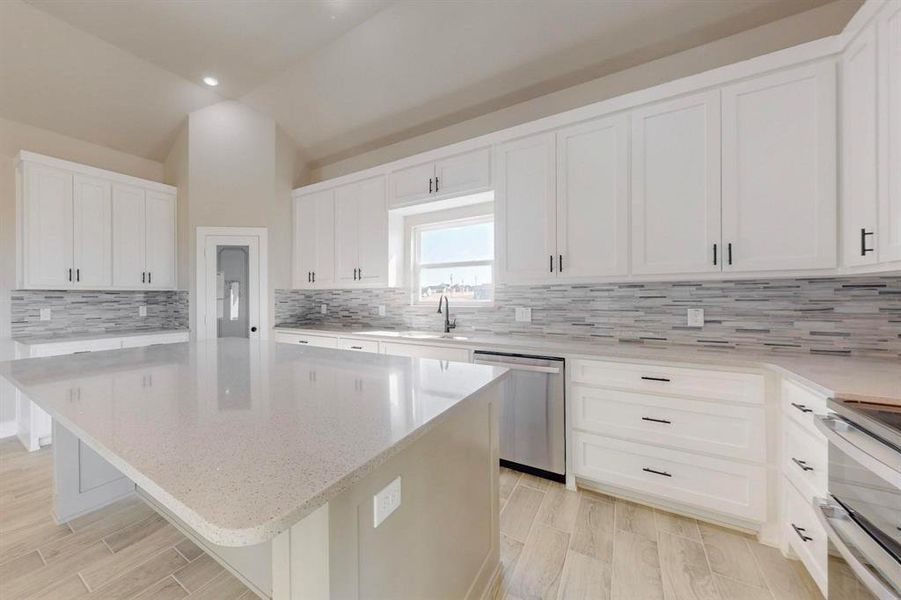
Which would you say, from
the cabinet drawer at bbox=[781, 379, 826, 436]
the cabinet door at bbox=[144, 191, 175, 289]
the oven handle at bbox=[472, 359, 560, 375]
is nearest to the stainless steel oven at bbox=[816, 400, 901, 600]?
the cabinet drawer at bbox=[781, 379, 826, 436]

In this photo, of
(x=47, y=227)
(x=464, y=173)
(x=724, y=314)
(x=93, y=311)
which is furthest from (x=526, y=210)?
(x=93, y=311)

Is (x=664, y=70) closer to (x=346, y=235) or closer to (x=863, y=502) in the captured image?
Answer: (x=863, y=502)

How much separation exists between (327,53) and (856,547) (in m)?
4.37

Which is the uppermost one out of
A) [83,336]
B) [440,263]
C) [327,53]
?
[327,53]

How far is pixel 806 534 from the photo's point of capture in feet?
4.90

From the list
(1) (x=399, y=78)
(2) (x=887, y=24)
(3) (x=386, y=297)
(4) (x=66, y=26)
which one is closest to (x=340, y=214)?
(3) (x=386, y=297)

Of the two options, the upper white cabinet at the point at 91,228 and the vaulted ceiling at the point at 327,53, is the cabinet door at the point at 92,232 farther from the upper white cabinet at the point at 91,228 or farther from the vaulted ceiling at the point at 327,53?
the vaulted ceiling at the point at 327,53

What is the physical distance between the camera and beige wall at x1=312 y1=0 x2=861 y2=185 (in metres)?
2.05

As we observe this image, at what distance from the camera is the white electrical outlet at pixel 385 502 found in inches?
33.3

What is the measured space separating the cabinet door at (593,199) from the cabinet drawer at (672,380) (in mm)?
645

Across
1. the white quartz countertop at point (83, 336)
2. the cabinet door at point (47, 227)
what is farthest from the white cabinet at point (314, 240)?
the cabinet door at point (47, 227)

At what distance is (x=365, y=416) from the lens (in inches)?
38.9

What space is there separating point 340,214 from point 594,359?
2998mm

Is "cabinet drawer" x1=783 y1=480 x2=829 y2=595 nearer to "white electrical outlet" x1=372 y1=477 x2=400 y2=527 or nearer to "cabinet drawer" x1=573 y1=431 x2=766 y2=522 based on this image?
"cabinet drawer" x1=573 y1=431 x2=766 y2=522
